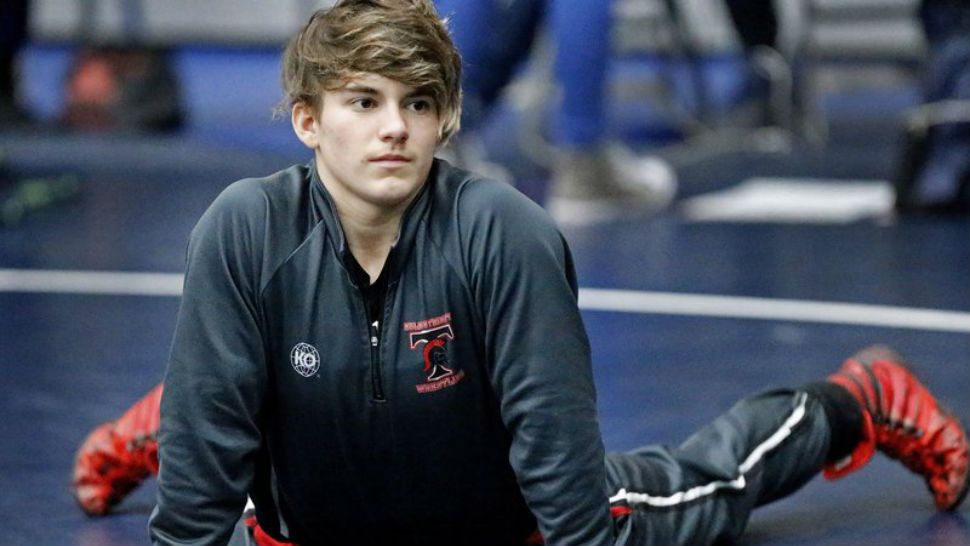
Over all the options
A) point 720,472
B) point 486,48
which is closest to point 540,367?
point 720,472

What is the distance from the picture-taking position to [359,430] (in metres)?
1.91

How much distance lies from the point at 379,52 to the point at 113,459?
2.70 ft

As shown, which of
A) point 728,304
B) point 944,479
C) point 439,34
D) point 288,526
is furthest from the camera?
point 728,304

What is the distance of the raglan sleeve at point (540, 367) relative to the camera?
1824 mm

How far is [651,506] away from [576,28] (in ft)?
9.01

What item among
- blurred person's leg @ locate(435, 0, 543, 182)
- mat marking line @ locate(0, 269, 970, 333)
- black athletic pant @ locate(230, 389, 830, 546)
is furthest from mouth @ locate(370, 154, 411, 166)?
blurred person's leg @ locate(435, 0, 543, 182)

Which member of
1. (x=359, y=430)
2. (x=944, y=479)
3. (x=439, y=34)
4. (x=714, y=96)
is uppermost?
(x=439, y=34)

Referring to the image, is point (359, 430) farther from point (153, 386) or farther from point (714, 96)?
point (714, 96)

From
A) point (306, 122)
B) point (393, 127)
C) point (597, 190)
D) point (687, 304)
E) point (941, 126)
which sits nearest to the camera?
point (393, 127)

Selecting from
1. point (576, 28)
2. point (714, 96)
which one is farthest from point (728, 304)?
point (714, 96)

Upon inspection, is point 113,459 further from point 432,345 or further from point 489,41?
point 489,41

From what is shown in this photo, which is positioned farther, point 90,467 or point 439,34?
point 90,467

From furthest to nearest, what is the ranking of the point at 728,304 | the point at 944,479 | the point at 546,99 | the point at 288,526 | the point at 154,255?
the point at 546,99 → the point at 154,255 → the point at 728,304 → the point at 944,479 → the point at 288,526

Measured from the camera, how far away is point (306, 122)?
74.8 inches
